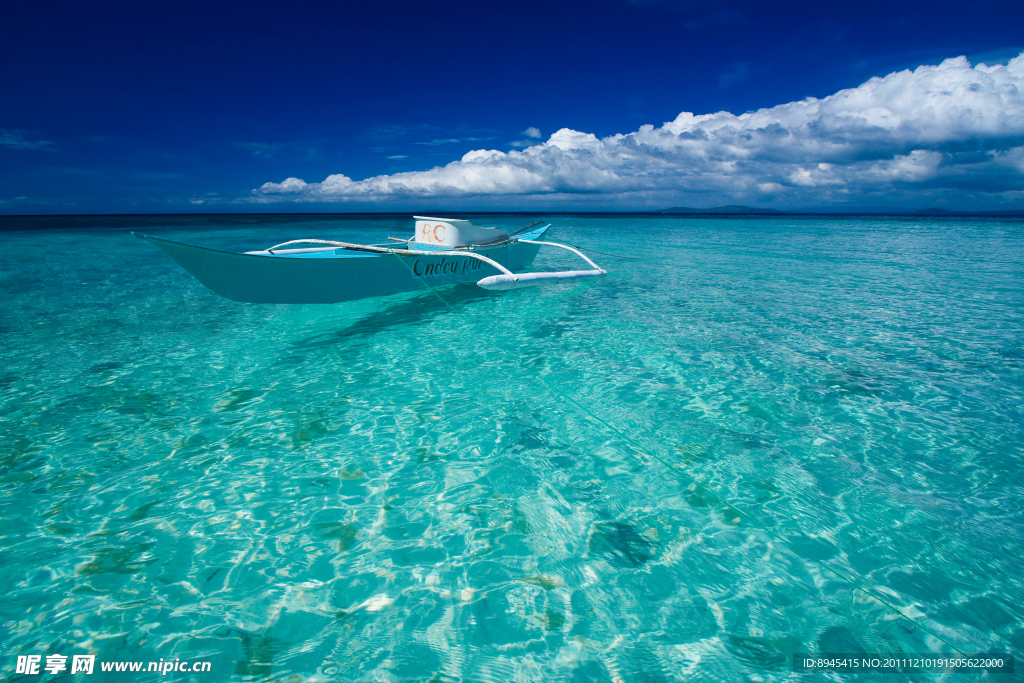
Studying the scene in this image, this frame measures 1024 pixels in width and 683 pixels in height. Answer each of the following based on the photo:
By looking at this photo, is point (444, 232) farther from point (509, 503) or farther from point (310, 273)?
point (509, 503)

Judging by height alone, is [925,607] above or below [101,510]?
below

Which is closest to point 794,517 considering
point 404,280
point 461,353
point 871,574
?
point 871,574

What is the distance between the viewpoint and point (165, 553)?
274cm

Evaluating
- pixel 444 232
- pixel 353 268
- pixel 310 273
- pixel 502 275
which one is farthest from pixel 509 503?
pixel 444 232

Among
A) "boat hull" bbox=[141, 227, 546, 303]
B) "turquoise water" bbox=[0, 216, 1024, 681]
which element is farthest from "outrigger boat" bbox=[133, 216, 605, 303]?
"turquoise water" bbox=[0, 216, 1024, 681]

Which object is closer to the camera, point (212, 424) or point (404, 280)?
point (212, 424)

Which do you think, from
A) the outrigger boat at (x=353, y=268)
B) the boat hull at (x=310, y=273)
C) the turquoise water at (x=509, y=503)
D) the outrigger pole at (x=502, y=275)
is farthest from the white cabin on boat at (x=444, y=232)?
the turquoise water at (x=509, y=503)

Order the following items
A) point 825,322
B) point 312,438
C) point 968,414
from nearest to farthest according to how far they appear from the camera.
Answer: point 312,438
point 968,414
point 825,322

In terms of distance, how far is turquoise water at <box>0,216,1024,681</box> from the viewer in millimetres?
2266

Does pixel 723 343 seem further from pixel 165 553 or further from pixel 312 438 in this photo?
pixel 165 553

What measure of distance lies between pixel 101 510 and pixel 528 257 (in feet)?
37.1

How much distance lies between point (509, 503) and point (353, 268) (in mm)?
5648

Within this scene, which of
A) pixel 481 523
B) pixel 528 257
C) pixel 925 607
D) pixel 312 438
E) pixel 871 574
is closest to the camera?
pixel 925 607

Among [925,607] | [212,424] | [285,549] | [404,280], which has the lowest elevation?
[925,607]
